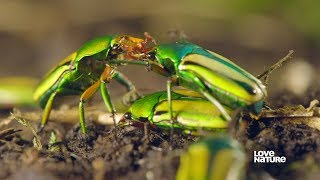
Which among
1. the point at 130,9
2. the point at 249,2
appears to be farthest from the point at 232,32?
the point at 130,9

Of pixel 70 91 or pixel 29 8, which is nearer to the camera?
pixel 70 91

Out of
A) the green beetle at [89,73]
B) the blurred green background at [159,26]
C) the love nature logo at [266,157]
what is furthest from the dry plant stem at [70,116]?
the blurred green background at [159,26]

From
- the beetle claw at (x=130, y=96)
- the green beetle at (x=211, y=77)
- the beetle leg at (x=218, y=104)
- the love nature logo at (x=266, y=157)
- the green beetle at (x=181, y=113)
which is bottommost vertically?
the love nature logo at (x=266, y=157)

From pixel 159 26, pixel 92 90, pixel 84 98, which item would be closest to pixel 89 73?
pixel 92 90

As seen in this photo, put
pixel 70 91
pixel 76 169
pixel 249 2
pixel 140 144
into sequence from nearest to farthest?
1. pixel 76 169
2. pixel 140 144
3. pixel 70 91
4. pixel 249 2

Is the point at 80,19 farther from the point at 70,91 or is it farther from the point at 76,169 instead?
the point at 76,169

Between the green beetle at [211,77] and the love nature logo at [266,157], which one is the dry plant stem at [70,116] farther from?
the love nature logo at [266,157]

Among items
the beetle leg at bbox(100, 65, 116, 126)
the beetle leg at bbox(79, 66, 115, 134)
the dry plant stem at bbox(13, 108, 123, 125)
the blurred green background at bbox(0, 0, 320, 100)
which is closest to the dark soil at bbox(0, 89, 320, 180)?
the beetle leg at bbox(79, 66, 115, 134)

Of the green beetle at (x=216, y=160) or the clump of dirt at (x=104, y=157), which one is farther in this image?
the clump of dirt at (x=104, y=157)

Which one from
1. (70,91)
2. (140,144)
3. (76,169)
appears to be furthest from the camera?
(70,91)
